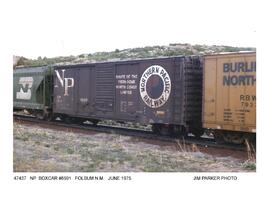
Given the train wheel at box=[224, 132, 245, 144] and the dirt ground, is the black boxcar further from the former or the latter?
the dirt ground

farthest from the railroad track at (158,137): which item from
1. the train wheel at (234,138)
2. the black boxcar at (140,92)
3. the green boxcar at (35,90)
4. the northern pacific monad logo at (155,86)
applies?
the northern pacific monad logo at (155,86)

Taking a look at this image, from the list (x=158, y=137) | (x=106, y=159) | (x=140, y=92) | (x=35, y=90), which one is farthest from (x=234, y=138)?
(x=35, y=90)

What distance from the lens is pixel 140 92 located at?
55.4 ft

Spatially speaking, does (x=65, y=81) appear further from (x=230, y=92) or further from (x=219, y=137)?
(x=230, y=92)

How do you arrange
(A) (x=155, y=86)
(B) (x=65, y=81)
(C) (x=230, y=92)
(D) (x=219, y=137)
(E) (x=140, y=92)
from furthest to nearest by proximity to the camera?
(B) (x=65, y=81) → (E) (x=140, y=92) → (A) (x=155, y=86) → (D) (x=219, y=137) → (C) (x=230, y=92)

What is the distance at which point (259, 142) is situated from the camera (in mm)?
8875

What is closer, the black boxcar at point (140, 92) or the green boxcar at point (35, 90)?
the black boxcar at point (140, 92)

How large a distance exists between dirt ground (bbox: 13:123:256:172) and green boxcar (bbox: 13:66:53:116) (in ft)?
27.6

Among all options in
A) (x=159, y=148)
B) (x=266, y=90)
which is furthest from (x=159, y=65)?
(x=266, y=90)

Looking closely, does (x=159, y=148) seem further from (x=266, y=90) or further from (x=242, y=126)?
(x=266, y=90)

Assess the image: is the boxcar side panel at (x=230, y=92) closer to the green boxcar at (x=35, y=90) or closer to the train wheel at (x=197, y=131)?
the train wheel at (x=197, y=131)

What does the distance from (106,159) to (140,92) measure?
619cm

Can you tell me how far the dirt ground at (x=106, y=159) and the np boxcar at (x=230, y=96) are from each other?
59.6 inches

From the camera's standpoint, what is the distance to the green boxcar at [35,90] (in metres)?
22.9
